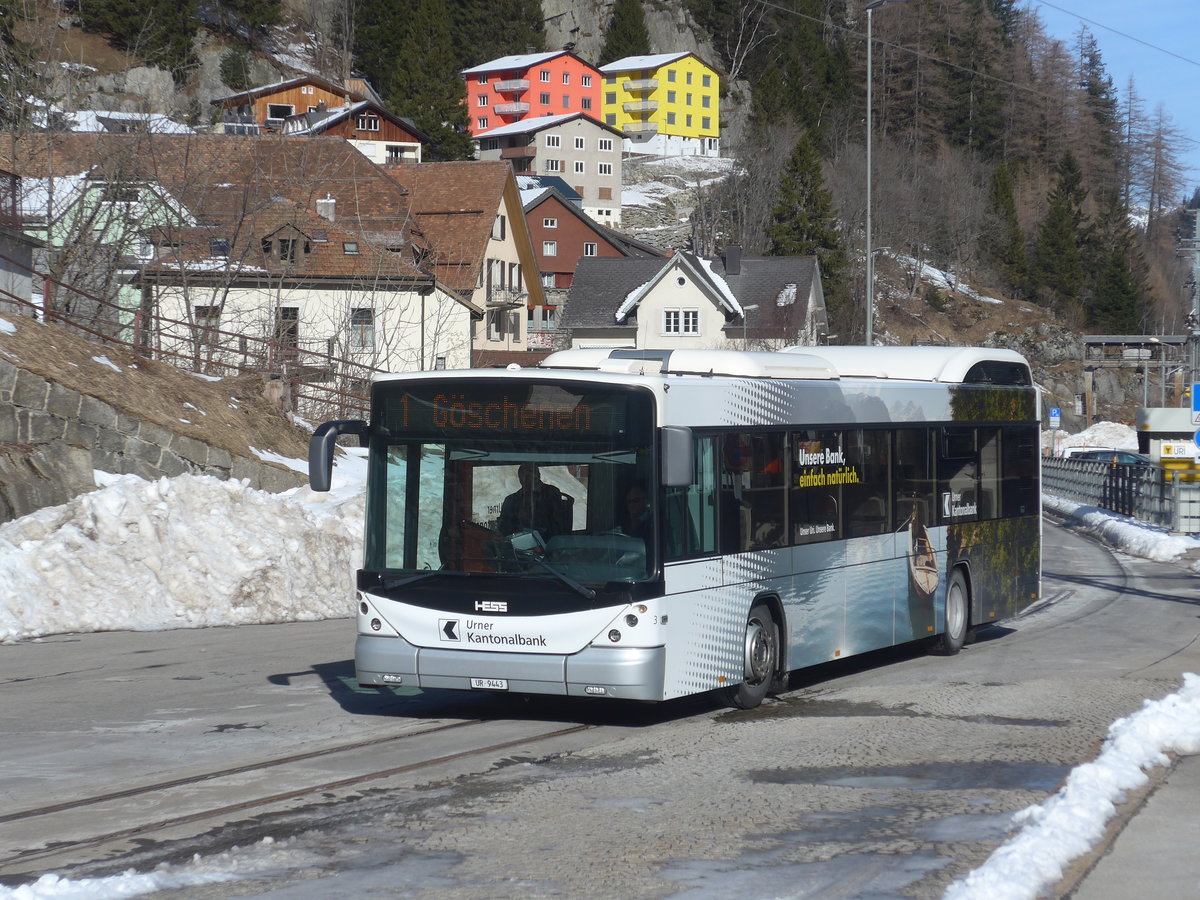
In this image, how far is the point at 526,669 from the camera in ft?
34.0

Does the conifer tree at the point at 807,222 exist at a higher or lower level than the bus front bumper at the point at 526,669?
higher

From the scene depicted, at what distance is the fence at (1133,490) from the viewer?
34375 mm

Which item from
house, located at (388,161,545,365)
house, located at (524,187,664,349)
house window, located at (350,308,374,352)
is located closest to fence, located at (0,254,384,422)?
house window, located at (350,308,374,352)

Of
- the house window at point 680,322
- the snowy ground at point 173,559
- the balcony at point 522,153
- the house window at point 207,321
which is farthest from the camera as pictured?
the balcony at point 522,153

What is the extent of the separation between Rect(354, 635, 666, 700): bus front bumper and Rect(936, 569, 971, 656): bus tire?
602cm

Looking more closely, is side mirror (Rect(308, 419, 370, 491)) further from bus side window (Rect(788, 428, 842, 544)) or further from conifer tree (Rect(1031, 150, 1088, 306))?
conifer tree (Rect(1031, 150, 1088, 306))

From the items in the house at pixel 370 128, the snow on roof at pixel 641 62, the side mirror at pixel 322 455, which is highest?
the snow on roof at pixel 641 62

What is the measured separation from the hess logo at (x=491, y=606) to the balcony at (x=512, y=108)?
446 feet

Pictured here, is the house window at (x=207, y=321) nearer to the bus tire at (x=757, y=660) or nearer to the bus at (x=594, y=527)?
the bus at (x=594, y=527)

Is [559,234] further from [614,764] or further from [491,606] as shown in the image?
[614,764]

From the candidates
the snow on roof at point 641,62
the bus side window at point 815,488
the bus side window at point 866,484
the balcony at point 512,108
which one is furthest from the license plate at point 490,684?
the snow on roof at point 641,62

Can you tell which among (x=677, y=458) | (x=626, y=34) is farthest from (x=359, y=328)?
(x=626, y=34)

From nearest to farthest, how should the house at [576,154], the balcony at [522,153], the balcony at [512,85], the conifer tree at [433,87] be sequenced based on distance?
the conifer tree at [433,87] → the house at [576,154] → the balcony at [522,153] → the balcony at [512,85]

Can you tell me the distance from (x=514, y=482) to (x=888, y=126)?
136389mm
